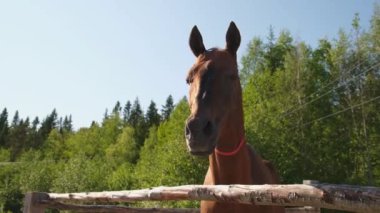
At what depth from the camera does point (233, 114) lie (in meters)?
3.14

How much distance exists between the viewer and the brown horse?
110 inches

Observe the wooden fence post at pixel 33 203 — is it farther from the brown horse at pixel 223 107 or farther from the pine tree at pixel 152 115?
the pine tree at pixel 152 115

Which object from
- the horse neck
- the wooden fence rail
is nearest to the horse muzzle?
the wooden fence rail

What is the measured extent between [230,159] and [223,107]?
444 millimetres

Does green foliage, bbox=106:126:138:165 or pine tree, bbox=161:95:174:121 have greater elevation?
pine tree, bbox=161:95:174:121

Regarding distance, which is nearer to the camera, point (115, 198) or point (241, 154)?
point (241, 154)

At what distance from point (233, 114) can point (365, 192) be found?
5.13ft

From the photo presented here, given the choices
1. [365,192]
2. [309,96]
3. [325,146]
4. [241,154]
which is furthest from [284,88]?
[365,192]

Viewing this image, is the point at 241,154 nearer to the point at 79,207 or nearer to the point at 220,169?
the point at 220,169

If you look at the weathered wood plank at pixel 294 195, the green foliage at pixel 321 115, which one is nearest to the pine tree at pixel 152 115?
the green foliage at pixel 321 115

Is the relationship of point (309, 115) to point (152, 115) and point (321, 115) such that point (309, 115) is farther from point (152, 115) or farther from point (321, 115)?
point (152, 115)

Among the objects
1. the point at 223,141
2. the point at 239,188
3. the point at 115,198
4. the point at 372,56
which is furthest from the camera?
the point at 372,56

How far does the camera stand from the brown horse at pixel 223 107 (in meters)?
2.79

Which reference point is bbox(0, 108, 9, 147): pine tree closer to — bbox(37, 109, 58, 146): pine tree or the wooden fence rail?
bbox(37, 109, 58, 146): pine tree
